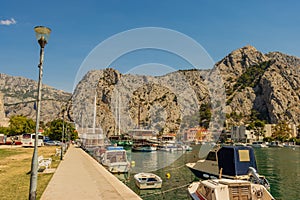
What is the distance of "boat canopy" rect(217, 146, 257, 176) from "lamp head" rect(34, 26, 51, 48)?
1830 cm

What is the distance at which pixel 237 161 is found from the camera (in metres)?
22.4

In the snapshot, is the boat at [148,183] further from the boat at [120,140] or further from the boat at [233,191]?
the boat at [120,140]

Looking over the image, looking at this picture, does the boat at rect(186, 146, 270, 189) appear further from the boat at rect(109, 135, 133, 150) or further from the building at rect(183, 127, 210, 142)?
the building at rect(183, 127, 210, 142)

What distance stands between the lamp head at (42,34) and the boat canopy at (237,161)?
18301 mm

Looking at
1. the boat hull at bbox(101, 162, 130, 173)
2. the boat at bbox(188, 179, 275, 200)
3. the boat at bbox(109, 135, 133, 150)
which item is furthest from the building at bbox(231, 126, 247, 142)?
the boat at bbox(188, 179, 275, 200)

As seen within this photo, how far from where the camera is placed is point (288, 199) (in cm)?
2112

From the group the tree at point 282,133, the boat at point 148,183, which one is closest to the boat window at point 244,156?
the boat at point 148,183

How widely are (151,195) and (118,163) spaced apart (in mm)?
10217

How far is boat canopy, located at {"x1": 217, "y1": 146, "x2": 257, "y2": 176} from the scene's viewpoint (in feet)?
72.9

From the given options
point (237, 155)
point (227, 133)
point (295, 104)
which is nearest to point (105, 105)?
point (227, 133)

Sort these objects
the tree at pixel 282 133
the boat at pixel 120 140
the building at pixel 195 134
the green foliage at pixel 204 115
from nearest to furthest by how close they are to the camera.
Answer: the boat at pixel 120 140, the green foliage at pixel 204 115, the building at pixel 195 134, the tree at pixel 282 133

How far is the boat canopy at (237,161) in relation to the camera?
22.2 meters

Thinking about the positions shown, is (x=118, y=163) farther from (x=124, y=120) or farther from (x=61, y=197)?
(x=124, y=120)

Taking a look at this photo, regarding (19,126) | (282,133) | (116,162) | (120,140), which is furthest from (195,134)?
(116,162)
